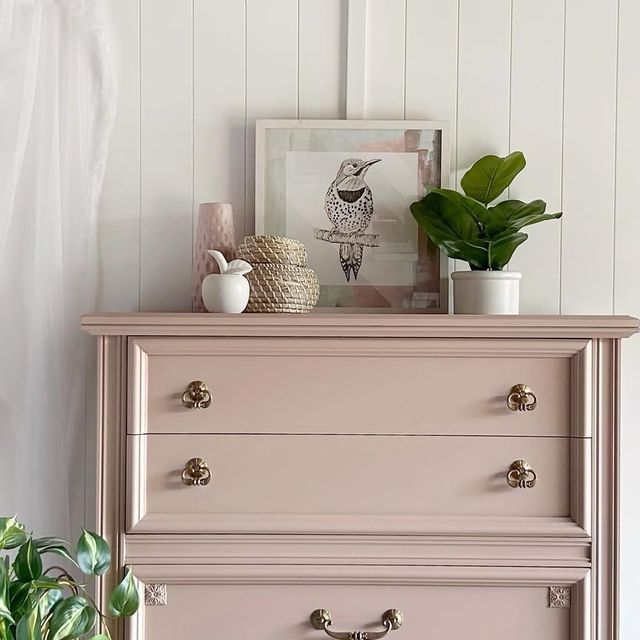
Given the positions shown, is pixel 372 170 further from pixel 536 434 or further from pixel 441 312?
pixel 536 434

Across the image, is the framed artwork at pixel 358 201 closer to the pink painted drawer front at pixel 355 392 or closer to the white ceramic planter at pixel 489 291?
the white ceramic planter at pixel 489 291

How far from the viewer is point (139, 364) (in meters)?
1.50

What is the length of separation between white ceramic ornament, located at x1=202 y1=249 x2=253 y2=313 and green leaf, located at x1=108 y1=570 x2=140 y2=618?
518 millimetres

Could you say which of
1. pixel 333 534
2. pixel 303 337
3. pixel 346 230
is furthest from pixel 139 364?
pixel 346 230

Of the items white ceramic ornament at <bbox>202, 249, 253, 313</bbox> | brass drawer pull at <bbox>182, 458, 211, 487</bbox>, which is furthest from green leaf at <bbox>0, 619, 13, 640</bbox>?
Result: white ceramic ornament at <bbox>202, 249, 253, 313</bbox>

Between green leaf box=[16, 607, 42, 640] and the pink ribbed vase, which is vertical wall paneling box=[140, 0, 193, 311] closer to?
the pink ribbed vase

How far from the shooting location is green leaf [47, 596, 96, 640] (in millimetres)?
1305

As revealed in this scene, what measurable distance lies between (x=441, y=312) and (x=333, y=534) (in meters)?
0.60

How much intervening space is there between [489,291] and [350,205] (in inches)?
14.9

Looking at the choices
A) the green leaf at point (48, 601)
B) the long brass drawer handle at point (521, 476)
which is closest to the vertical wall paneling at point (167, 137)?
the green leaf at point (48, 601)

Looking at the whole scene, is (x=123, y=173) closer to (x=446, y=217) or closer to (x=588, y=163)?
(x=446, y=217)

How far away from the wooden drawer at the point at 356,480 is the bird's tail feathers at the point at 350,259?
0.48 meters

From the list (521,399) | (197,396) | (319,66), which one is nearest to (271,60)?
(319,66)

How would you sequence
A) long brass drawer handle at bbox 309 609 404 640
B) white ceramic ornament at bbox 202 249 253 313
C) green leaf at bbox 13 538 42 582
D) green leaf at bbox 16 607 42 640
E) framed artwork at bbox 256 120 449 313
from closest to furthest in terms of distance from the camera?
green leaf at bbox 16 607 42 640 < green leaf at bbox 13 538 42 582 < long brass drawer handle at bbox 309 609 404 640 < white ceramic ornament at bbox 202 249 253 313 < framed artwork at bbox 256 120 449 313
